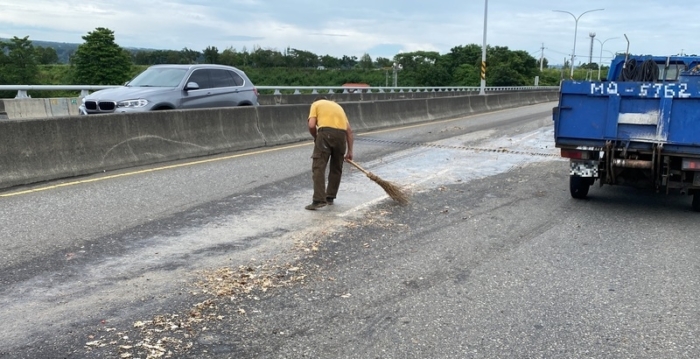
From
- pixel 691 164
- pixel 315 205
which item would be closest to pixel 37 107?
pixel 315 205

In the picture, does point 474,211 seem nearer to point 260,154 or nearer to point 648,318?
point 648,318

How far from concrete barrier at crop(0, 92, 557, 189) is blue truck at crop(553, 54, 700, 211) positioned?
7335 mm

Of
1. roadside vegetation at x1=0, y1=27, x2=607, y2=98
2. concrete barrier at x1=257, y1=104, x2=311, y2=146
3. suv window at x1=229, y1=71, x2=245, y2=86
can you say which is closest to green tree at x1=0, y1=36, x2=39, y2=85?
roadside vegetation at x1=0, y1=27, x2=607, y2=98

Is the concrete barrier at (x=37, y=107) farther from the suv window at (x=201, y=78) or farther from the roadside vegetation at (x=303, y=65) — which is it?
the roadside vegetation at (x=303, y=65)

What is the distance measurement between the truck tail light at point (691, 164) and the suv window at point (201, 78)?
1048 cm

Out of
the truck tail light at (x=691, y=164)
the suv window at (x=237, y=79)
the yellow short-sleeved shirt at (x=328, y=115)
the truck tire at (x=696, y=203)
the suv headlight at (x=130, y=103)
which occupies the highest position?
the suv window at (x=237, y=79)

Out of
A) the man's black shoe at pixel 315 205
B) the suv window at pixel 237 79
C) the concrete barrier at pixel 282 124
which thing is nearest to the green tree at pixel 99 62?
the suv window at pixel 237 79

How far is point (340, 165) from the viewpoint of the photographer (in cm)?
836

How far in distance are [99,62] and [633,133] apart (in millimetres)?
37490

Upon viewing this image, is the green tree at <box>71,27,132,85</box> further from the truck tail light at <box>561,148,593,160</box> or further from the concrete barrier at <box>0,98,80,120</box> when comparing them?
the truck tail light at <box>561,148,593,160</box>

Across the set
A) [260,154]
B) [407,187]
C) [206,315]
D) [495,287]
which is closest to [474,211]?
[407,187]

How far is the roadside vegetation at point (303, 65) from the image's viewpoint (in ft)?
128

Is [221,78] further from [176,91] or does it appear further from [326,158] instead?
[326,158]

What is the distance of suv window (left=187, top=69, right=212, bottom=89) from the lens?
14.4m
